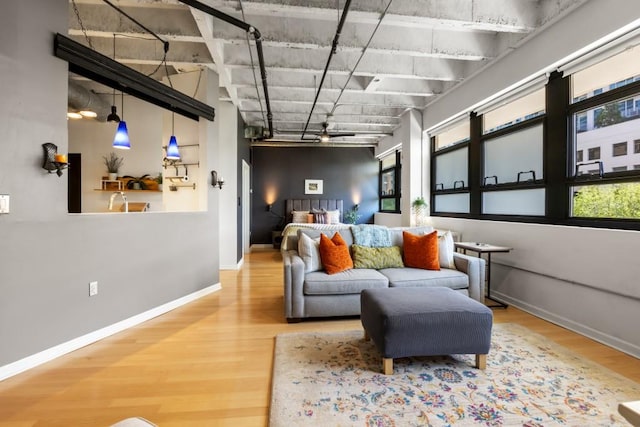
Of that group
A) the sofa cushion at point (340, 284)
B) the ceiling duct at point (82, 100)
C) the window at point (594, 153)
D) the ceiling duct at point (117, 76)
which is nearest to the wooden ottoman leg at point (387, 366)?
the sofa cushion at point (340, 284)

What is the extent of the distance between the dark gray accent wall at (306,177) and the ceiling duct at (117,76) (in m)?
4.09

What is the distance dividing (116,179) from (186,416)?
510 centimetres

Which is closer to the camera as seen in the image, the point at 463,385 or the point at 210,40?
the point at 463,385

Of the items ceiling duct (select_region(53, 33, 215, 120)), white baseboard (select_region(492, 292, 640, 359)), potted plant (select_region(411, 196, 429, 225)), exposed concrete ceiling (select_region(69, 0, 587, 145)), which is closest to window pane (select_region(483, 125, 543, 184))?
exposed concrete ceiling (select_region(69, 0, 587, 145))

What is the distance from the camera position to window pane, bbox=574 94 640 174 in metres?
2.33

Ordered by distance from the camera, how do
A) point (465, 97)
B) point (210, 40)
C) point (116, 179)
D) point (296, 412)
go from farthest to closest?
point (116, 179) → point (465, 97) → point (210, 40) → point (296, 412)

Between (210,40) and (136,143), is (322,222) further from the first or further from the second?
(210,40)

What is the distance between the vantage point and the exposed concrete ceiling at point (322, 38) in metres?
2.68

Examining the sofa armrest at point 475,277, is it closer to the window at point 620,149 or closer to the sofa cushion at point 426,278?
the sofa cushion at point 426,278

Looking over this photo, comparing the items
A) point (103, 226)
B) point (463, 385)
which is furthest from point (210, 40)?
point (463, 385)

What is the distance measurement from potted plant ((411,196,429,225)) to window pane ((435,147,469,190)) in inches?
16.3

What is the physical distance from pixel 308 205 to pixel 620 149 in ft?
20.0

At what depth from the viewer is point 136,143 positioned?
5.33 m

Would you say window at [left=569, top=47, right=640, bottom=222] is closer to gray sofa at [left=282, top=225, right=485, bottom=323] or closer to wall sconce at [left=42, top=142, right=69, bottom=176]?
gray sofa at [left=282, top=225, right=485, bottom=323]
